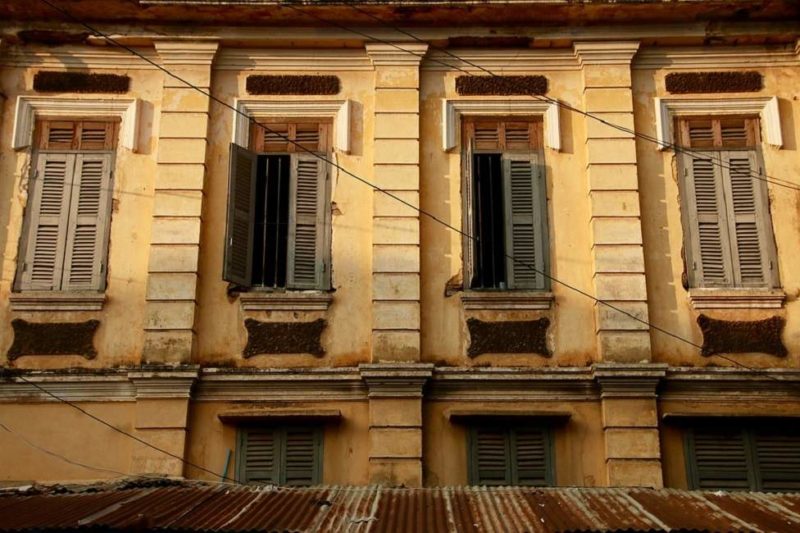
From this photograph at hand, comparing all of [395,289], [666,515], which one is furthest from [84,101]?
[666,515]

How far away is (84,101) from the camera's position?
34.3 feet

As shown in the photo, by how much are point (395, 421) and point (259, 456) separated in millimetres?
1328

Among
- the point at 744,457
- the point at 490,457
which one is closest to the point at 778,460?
the point at 744,457

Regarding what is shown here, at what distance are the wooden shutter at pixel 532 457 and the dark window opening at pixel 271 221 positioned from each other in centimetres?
276

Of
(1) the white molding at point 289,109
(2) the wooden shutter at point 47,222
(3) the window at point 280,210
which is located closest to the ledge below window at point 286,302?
(3) the window at point 280,210

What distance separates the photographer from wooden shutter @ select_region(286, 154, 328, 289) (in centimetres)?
997

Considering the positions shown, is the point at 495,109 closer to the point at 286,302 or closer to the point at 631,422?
the point at 286,302

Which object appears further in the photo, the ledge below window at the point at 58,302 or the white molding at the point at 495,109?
the white molding at the point at 495,109

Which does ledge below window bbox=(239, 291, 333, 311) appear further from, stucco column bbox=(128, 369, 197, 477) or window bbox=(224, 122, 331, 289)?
stucco column bbox=(128, 369, 197, 477)

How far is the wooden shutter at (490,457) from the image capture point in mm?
9344

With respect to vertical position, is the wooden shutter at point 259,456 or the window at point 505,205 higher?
the window at point 505,205

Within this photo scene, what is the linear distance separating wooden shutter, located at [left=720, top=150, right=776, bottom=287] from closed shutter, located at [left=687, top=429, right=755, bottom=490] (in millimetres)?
1523

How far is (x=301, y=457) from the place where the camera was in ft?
31.0

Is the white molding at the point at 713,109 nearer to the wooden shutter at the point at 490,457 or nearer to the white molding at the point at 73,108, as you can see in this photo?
the wooden shutter at the point at 490,457
